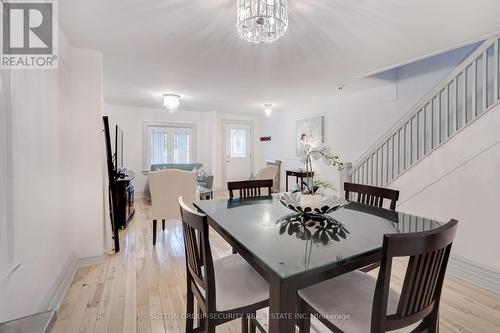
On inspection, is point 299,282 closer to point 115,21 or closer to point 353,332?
point 353,332

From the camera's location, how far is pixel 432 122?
2869 mm

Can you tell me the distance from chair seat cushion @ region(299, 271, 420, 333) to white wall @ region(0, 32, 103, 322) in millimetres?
1428

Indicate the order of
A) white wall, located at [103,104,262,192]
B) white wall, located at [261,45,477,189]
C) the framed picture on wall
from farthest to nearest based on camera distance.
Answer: white wall, located at [103,104,262,192] → the framed picture on wall → white wall, located at [261,45,477,189]

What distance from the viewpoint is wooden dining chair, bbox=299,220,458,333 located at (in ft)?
2.65

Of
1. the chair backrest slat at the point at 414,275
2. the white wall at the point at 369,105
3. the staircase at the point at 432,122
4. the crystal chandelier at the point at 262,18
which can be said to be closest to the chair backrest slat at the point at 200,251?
the chair backrest slat at the point at 414,275

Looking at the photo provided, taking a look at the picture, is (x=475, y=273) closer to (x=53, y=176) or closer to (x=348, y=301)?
(x=348, y=301)

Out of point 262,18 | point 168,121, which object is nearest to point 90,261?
point 262,18

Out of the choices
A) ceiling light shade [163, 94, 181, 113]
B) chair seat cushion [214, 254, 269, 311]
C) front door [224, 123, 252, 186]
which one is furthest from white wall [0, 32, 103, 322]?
front door [224, 123, 252, 186]

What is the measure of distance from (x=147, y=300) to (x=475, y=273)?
2892 millimetres

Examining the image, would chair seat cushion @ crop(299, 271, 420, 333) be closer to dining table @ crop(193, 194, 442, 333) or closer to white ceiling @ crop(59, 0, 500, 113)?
dining table @ crop(193, 194, 442, 333)

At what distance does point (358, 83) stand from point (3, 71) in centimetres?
402

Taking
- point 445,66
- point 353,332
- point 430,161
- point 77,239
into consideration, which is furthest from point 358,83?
point 77,239

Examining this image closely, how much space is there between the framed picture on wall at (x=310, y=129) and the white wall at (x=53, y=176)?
148 inches

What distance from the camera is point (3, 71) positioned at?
1138mm
